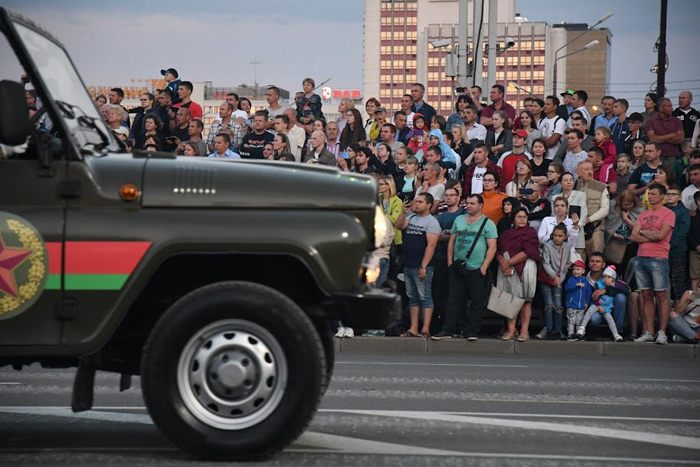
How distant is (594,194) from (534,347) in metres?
2.62

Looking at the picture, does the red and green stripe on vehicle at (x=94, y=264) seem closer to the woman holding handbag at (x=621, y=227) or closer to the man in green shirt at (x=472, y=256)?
the man in green shirt at (x=472, y=256)

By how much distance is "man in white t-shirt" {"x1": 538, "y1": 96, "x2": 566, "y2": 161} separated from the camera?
782 inches

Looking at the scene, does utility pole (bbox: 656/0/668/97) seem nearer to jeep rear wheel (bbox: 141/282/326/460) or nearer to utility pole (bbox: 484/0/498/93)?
utility pole (bbox: 484/0/498/93)

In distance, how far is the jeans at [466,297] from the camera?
17.6 meters

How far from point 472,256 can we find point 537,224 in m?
1.33

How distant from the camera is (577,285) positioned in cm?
1775

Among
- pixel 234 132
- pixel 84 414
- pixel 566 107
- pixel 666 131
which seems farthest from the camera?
pixel 566 107

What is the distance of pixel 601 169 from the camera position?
62.1ft

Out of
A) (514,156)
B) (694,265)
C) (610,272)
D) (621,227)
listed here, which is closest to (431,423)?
(610,272)

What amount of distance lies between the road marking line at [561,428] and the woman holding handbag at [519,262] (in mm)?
8948

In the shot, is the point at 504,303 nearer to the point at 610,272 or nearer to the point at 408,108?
the point at 610,272

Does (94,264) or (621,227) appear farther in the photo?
(621,227)

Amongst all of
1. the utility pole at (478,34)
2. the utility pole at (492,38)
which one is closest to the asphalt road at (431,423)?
the utility pole at (492,38)

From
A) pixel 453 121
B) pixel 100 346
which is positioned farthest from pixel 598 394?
pixel 453 121
